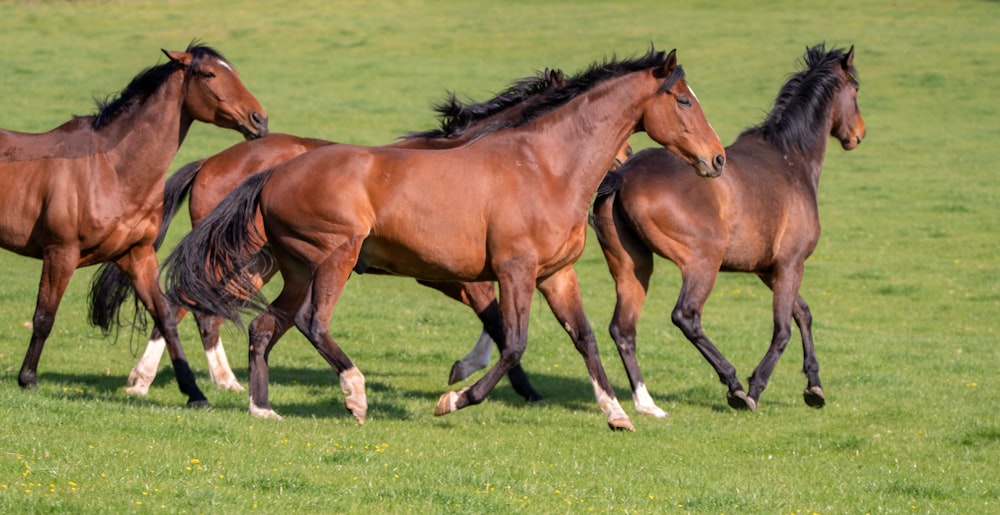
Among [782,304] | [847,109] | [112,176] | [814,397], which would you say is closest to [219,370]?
[112,176]

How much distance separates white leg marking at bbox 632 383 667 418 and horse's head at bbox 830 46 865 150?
365 cm

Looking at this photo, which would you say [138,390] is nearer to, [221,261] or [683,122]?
[221,261]

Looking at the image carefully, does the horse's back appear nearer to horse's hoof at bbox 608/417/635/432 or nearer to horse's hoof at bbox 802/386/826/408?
horse's hoof at bbox 608/417/635/432

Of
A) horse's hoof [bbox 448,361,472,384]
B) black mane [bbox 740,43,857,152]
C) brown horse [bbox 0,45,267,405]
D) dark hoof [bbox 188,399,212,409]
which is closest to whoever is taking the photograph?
brown horse [bbox 0,45,267,405]

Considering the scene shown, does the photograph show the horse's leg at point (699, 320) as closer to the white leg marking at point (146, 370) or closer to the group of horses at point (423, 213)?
the group of horses at point (423, 213)

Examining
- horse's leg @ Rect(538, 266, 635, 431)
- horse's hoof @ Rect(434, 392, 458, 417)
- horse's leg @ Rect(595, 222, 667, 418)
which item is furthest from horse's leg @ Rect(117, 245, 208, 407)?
horse's leg @ Rect(595, 222, 667, 418)

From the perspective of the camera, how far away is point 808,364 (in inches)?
439

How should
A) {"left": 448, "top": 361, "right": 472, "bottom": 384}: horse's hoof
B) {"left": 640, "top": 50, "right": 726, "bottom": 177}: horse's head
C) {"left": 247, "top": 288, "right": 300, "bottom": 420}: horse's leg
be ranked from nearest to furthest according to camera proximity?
{"left": 247, "top": 288, "right": 300, "bottom": 420}: horse's leg
{"left": 640, "top": 50, "right": 726, "bottom": 177}: horse's head
{"left": 448, "top": 361, "right": 472, "bottom": 384}: horse's hoof

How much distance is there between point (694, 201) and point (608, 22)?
3251 cm

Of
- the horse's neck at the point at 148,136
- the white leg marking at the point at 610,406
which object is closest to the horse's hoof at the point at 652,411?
the white leg marking at the point at 610,406

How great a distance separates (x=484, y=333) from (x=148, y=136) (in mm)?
3423

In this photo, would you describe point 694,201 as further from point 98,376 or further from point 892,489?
point 98,376

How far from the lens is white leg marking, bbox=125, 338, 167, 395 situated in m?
10.4

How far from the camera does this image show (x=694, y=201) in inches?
413
